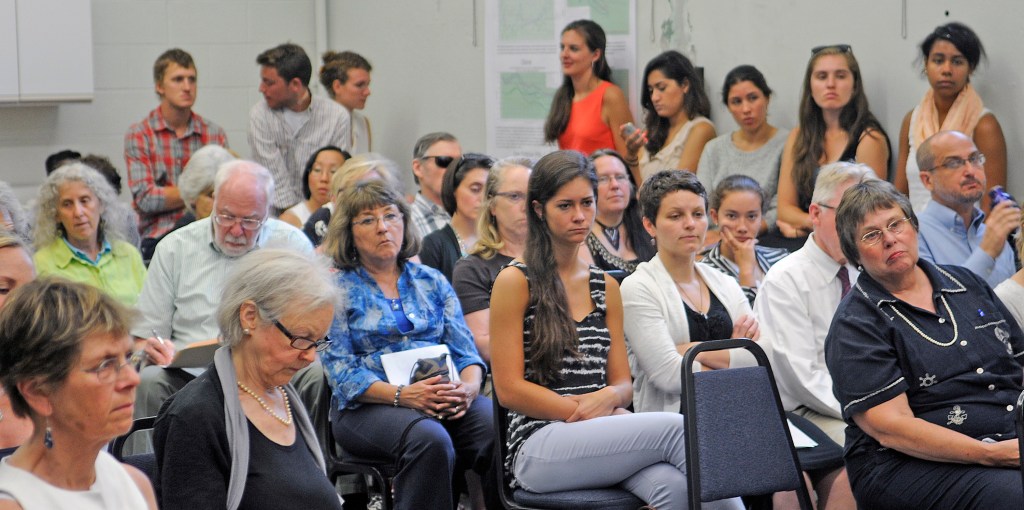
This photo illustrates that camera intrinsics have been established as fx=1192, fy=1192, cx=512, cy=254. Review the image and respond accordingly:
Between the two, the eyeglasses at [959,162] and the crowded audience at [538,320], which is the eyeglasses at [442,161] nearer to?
the crowded audience at [538,320]

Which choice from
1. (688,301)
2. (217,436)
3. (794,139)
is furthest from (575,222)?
(794,139)

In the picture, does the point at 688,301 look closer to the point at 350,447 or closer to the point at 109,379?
the point at 350,447

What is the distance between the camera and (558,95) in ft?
19.2

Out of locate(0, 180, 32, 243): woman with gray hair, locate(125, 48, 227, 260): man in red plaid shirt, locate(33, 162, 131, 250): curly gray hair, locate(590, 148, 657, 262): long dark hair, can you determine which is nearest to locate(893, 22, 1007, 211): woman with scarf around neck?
locate(590, 148, 657, 262): long dark hair

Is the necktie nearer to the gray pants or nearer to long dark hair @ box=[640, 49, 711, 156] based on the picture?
the gray pants

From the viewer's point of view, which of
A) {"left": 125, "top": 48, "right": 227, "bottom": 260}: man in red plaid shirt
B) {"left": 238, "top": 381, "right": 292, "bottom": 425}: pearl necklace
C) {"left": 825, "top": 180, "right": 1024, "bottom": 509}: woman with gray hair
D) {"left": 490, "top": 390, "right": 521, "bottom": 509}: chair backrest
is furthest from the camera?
{"left": 125, "top": 48, "right": 227, "bottom": 260}: man in red plaid shirt

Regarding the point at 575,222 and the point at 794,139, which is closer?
the point at 575,222

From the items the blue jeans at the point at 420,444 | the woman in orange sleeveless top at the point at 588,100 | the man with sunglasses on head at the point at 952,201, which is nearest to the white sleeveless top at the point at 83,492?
the blue jeans at the point at 420,444

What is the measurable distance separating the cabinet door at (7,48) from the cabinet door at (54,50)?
0.09 ft

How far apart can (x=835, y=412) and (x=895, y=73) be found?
1942 mm

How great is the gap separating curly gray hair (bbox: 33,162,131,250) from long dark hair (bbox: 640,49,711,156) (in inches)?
95.2

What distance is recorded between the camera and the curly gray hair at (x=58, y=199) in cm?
412

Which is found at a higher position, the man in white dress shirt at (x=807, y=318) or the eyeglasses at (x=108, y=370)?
the eyeglasses at (x=108, y=370)

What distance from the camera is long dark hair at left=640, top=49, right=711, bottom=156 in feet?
17.7
